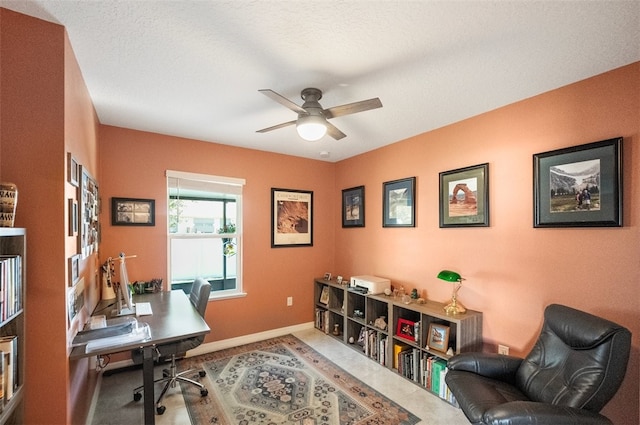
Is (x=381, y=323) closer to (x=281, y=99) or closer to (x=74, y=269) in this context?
(x=281, y=99)

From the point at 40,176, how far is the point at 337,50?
167cm

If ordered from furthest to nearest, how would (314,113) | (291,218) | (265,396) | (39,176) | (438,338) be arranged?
(291,218) → (438,338) → (265,396) → (314,113) → (39,176)

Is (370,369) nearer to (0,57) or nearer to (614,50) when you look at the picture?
(614,50)

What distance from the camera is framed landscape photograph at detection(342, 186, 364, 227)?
4055 mm

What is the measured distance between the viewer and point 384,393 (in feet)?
8.63

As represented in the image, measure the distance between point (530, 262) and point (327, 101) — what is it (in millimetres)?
2070

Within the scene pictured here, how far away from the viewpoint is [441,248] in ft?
9.87

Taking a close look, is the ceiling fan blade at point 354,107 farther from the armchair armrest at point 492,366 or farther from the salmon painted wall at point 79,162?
the armchair armrest at point 492,366

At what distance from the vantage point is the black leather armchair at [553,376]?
154cm

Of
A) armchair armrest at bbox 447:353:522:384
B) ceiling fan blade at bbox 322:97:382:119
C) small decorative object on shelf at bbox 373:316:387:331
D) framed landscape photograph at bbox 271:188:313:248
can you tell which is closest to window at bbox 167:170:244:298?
framed landscape photograph at bbox 271:188:313:248

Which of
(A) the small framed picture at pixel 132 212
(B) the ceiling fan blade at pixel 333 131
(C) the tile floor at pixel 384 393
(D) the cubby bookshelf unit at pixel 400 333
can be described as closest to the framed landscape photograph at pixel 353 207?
(D) the cubby bookshelf unit at pixel 400 333

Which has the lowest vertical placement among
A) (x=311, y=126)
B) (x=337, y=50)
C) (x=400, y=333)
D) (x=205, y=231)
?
(x=400, y=333)

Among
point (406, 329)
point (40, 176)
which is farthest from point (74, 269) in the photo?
point (406, 329)

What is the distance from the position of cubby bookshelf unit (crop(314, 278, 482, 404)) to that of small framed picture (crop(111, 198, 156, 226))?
2344 millimetres
